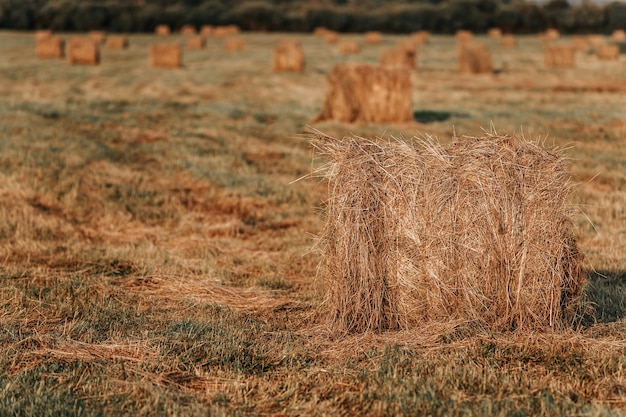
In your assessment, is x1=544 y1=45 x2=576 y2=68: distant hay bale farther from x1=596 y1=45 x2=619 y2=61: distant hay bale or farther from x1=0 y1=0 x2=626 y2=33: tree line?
x1=0 y1=0 x2=626 y2=33: tree line

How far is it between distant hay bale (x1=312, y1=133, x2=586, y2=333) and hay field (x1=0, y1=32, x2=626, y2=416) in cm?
23

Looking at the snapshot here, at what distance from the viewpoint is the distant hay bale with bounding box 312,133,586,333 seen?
246 inches

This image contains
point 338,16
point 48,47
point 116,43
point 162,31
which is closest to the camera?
point 48,47

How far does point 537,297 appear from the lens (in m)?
6.29

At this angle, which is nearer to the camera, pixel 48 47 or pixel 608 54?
pixel 48 47

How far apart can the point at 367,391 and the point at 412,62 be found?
28679 mm

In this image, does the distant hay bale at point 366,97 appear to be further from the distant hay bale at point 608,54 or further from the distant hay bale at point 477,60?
the distant hay bale at point 608,54

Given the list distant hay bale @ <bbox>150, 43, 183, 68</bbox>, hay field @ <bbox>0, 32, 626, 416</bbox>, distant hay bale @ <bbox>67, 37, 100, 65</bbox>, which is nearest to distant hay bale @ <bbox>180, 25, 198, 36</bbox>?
distant hay bale @ <bbox>67, 37, 100, 65</bbox>

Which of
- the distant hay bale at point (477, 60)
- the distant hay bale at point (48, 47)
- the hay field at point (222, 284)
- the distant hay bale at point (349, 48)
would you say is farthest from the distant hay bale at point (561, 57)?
the distant hay bale at point (48, 47)

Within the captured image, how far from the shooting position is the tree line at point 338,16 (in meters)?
68.4

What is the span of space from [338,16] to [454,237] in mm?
69278

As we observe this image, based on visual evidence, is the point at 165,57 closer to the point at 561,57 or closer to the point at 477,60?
the point at 477,60

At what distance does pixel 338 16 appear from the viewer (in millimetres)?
73438

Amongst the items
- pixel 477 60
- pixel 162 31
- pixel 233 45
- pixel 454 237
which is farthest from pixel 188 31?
pixel 454 237
